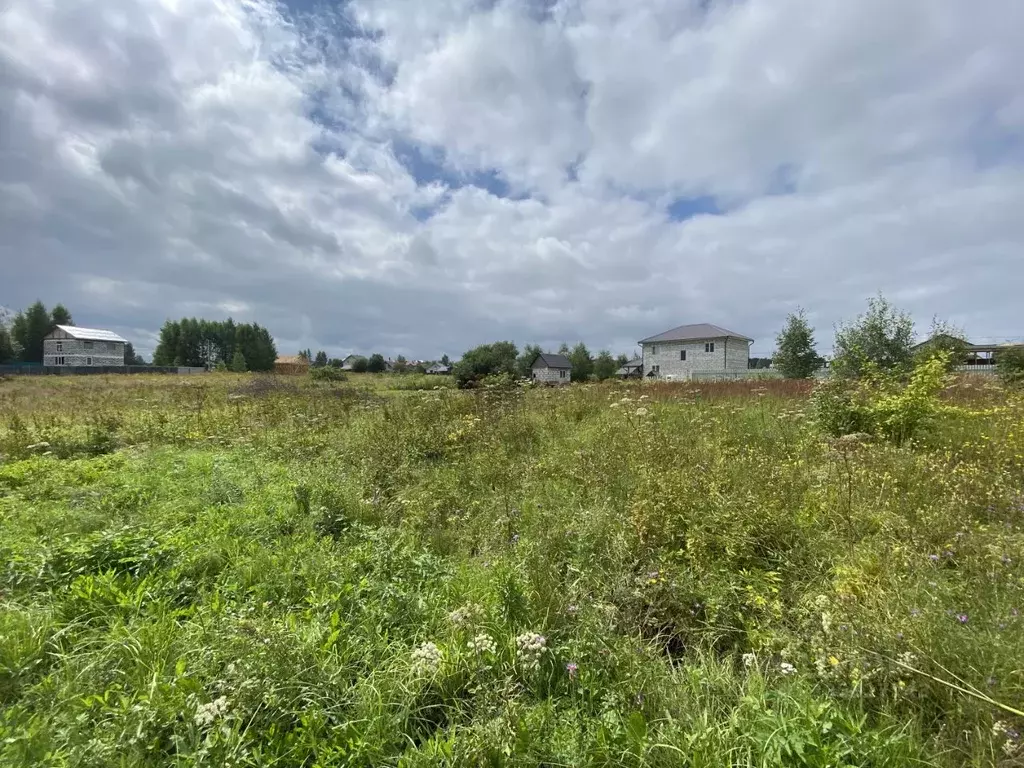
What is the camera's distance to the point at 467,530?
398cm

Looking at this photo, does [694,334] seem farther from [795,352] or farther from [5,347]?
[5,347]

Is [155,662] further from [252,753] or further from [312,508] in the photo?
[312,508]

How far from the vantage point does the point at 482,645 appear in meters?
2.13

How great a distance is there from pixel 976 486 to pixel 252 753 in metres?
5.18

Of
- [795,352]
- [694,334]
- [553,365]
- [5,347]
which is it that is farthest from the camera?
[553,365]

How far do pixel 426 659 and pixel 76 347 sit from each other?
88317 millimetres

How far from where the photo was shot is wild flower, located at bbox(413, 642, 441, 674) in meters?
2.07

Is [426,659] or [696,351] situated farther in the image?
[696,351]

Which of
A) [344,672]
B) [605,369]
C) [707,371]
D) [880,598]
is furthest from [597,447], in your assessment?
[605,369]

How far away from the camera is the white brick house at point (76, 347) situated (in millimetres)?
63781

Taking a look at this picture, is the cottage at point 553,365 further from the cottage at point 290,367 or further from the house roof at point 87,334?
the house roof at point 87,334

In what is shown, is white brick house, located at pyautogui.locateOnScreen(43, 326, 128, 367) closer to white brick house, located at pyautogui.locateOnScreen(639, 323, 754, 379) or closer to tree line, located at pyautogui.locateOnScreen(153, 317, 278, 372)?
tree line, located at pyautogui.locateOnScreen(153, 317, 278, 372)

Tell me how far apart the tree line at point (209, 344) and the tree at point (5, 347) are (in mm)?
16401

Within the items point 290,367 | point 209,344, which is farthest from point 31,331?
point 290,367
